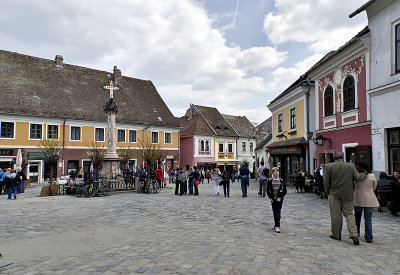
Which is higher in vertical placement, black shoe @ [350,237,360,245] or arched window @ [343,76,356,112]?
arched window @ [343,76,356,112]

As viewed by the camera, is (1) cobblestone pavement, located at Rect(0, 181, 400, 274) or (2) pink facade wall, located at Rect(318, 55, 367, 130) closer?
(1) cobblestone pavement, located at Rect(0, 181, 400, 274)

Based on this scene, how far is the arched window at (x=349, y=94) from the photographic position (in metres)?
13.9

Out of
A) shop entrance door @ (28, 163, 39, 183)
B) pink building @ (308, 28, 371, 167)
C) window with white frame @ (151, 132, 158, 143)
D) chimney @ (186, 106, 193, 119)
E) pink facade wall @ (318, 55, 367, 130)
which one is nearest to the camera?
pink building @ (308, 28, 371, 167)

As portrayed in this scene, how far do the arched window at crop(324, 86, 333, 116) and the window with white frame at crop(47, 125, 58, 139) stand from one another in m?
23.2

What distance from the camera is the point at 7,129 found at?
2481 centimetres

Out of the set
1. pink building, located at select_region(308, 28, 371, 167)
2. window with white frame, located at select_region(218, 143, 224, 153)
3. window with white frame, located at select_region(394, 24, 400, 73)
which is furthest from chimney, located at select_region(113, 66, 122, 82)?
window with white frame, located at select_region(394, 24, 400, 73)

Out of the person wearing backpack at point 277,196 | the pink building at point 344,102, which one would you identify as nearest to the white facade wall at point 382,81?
the pink building at point 344,102

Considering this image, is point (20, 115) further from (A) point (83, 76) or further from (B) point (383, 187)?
(B) point (383, 187)

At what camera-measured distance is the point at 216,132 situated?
43.8m

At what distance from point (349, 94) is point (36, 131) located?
988 inches

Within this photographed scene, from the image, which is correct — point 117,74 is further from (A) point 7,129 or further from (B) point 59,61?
(A) point 7,129

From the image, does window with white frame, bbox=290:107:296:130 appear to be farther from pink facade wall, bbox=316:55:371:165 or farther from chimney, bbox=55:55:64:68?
chimney, bbox=55:55:64:68

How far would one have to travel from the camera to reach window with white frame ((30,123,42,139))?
26078mm

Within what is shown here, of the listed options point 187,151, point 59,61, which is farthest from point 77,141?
point 187,151
